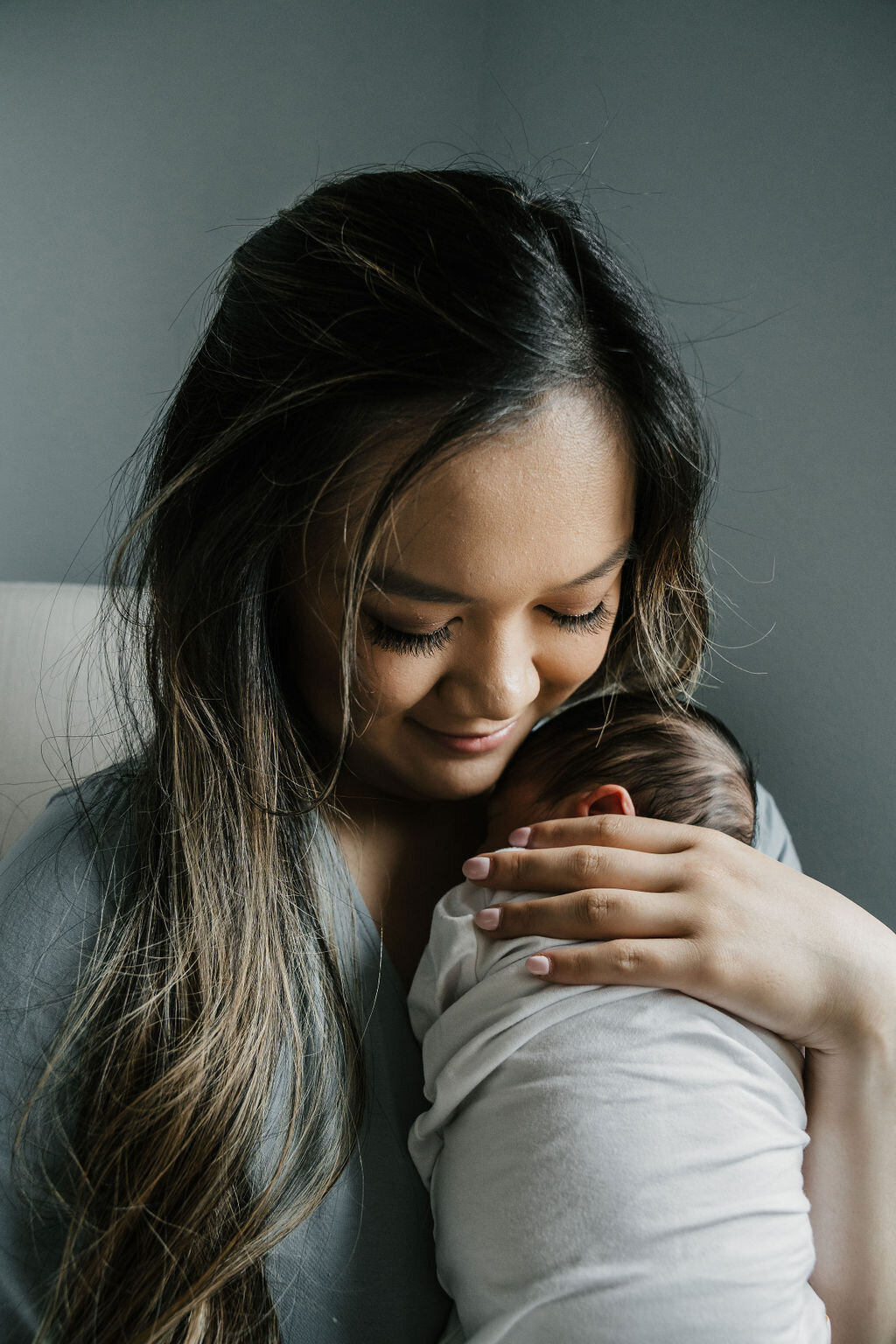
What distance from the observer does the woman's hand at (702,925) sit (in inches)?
28.2

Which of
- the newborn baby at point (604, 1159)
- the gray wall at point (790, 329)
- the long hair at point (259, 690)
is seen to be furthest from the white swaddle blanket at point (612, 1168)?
the gray wall at point (790, 329)

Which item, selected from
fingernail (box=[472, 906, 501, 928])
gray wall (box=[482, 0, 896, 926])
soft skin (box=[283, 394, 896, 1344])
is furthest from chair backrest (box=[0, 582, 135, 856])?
gray wall (box=[482, 0, 896, 926])

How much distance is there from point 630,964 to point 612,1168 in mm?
133

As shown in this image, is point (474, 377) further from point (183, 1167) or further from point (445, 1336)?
point (445, 1336)

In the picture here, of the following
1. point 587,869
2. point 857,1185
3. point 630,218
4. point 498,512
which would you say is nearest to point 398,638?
point 498,512

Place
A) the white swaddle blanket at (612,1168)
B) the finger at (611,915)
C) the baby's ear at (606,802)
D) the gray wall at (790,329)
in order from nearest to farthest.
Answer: the white swaddle blanket at (612,1168)
the finger at (611,915)
the baby's ear at (606,802)
the gray wall at (790,329)

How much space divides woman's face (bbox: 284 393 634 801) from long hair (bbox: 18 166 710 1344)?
22 millimetres

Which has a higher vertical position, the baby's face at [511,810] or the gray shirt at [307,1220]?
the baby's face at [511,810]

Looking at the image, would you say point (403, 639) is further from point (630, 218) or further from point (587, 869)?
point (630, 218)

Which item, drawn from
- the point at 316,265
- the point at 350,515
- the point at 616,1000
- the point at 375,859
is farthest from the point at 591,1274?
the point at 316,265

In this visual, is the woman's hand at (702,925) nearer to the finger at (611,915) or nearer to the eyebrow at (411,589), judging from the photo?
the finger at (611,915)

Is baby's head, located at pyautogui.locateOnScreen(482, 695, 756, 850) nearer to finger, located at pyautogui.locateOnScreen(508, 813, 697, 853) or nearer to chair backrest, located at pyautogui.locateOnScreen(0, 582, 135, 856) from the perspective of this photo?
finger, located at pyautogui.locateOnScreen(508, 813, 697, 853)

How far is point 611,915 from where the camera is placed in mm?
721

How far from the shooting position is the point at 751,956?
730 millimetres
